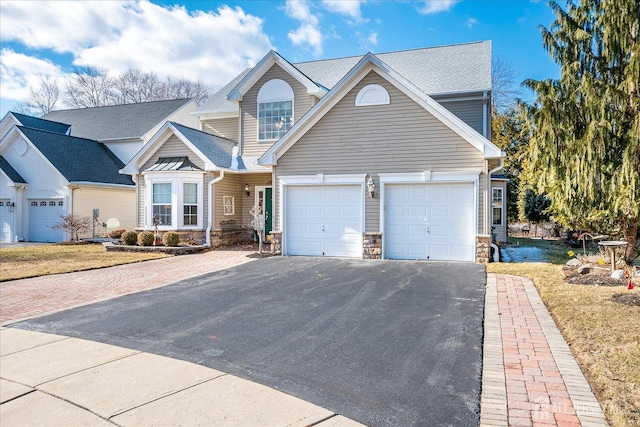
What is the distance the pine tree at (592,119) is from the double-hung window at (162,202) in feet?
40.7

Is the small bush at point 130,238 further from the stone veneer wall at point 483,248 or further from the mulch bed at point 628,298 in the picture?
the mulch bed at point 628,298

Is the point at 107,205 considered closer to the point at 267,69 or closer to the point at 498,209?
the point at 267,69

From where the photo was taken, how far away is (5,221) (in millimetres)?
20078

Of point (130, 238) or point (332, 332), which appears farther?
point (130, 238)

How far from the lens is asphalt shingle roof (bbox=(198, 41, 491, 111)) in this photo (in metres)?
16.1

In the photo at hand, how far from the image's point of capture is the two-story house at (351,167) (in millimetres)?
11594

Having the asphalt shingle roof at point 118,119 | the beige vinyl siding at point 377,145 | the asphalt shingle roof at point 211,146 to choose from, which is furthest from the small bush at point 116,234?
the beige vinyl siding at point 377,145

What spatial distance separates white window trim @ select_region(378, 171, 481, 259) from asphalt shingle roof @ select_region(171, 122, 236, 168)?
6.82 meters

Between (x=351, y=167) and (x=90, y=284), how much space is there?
24.8 ft

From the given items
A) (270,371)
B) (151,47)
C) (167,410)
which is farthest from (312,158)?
(151,47)

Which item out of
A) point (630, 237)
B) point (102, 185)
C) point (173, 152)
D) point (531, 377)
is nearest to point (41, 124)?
point (102, 185)

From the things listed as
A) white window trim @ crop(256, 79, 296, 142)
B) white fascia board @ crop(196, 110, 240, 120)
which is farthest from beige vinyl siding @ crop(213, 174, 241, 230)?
white fascia board @ crop(196, 110, 240, 120)

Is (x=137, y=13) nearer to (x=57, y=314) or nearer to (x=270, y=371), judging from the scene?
(x=57, y=314)

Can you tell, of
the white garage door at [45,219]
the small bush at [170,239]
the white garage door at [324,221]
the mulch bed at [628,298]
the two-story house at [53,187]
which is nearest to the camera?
the mulch bed at [628,298]
